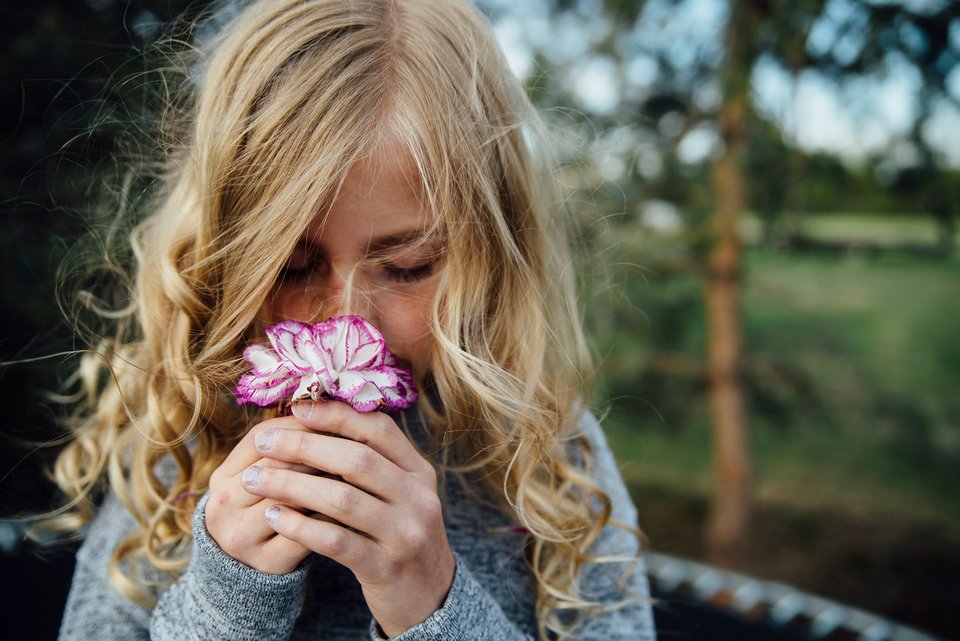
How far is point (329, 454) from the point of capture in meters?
0.91

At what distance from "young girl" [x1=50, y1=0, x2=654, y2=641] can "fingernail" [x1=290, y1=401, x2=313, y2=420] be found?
0.01m

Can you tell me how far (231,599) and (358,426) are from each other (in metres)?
0.31

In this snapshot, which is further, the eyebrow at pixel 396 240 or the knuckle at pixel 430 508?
the eyebrow at pixel 396 240

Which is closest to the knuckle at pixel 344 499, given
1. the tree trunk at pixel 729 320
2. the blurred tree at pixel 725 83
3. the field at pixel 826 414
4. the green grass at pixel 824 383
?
the blurred tree at pixel 725 83

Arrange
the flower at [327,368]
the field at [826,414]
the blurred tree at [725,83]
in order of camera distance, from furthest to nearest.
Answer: the field at [826,414], the blurred tree at [725,83], the flower at [327,368]

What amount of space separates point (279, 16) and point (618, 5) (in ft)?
7.17

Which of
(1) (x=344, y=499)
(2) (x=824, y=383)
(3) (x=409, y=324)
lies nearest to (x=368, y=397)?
(1) (x=344, y=499)

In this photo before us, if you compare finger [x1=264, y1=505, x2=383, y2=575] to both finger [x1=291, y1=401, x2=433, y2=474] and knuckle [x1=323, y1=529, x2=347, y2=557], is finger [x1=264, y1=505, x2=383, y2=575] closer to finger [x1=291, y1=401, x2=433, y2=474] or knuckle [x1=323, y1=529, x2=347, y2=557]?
knuckle [x1=323, y1=529, x2=347, y2=557]

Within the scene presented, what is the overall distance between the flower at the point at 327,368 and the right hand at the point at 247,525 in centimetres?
7

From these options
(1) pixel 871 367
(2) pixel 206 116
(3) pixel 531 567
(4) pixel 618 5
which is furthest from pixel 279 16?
(1) pixel 871 367

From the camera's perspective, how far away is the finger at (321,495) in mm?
902

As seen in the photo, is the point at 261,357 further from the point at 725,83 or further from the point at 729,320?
the point at 729,320

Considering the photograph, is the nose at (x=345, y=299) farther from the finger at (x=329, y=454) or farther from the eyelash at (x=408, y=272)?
the finger at (x=329, y=454)

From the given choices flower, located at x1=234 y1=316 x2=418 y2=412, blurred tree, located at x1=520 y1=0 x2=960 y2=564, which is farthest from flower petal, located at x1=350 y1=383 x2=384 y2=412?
blurred tree, located at x1=520 y1=0 x2=960 y2=564
